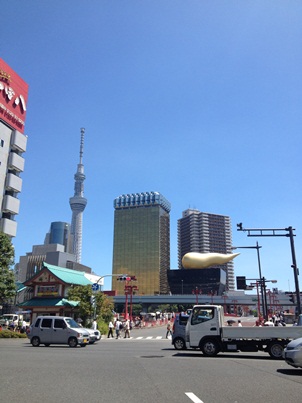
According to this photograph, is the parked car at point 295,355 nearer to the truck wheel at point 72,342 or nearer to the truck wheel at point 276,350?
the truck wheel at point 276,350

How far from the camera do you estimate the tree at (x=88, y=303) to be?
4309 centimetres

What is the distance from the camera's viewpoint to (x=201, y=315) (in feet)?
60.7

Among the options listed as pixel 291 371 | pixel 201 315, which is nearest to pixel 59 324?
pixel 201 315

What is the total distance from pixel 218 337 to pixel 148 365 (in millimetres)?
5366

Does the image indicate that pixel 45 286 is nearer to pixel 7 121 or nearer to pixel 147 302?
pixel 7 121

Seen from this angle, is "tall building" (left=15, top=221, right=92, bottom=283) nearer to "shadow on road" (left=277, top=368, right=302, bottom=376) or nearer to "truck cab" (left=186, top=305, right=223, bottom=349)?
"truck cab" (left=186, top=305, right=223, bottom=349)

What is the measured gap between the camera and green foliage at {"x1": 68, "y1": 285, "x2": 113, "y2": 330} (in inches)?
1699

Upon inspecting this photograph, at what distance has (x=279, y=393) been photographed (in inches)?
341

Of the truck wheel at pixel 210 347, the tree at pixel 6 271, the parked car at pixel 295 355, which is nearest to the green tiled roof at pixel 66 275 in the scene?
the tree at pixel 6 271

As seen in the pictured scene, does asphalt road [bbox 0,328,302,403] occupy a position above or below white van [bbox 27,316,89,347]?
below

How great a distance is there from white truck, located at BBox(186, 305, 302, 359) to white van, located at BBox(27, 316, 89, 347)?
27.8ft

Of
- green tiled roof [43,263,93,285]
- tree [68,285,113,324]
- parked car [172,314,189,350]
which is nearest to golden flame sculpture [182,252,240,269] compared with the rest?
green tiled roof [43,263,93,285]

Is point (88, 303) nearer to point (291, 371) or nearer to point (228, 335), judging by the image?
point (228, 335)

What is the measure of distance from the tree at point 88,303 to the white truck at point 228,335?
999 inches
